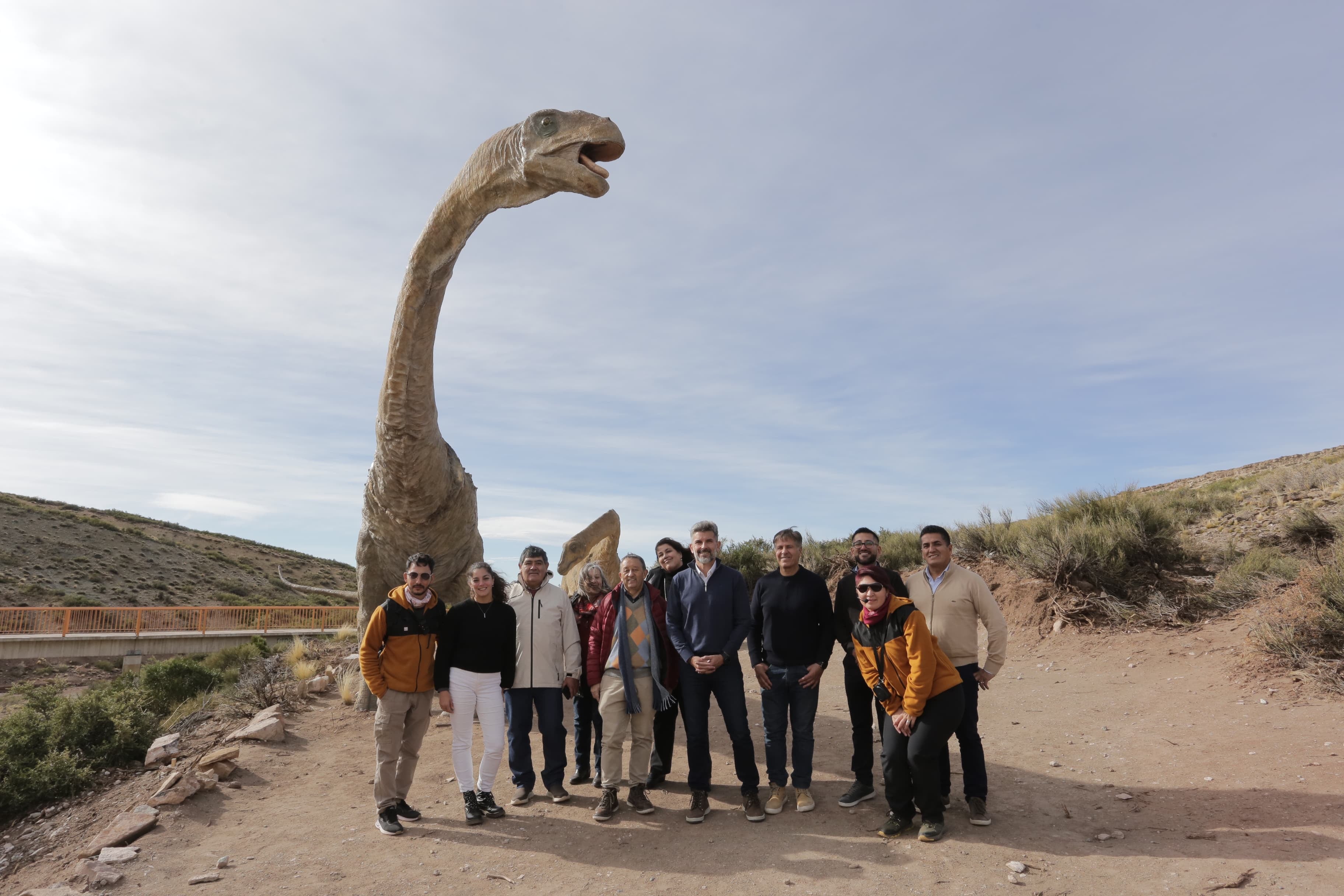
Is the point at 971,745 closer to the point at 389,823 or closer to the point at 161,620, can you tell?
the point at 389,823

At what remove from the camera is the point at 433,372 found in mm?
5805

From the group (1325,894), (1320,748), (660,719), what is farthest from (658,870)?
(1320,748)

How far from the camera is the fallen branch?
3.62 meters

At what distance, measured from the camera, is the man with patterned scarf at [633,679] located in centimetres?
489

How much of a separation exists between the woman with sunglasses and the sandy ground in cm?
25

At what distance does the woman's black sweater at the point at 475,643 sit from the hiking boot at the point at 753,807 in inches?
68.0

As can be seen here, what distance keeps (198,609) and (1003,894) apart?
22.0 meters

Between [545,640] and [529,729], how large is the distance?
661 millimetres

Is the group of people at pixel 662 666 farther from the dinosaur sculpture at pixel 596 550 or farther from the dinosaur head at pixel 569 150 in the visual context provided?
the dinosaur sculpture at pixel 596 550

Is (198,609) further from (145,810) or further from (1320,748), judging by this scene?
(1320,748)

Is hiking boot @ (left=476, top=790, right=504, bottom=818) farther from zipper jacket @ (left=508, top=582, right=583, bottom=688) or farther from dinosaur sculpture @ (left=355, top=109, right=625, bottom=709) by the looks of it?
dinosaur sculpture @ (left=355, top=109, right=625, bottom=709)

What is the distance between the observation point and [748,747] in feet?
15.6

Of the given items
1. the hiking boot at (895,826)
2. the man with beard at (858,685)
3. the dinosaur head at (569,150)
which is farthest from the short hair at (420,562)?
the hiking boot at (895,826)

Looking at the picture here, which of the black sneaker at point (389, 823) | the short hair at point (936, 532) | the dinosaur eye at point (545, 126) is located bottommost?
the black sneaker at point (389, 823)
